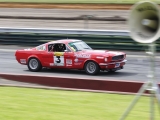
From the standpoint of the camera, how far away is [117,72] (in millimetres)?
16578

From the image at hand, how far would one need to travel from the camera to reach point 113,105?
8609mm

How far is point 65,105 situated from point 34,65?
867cm

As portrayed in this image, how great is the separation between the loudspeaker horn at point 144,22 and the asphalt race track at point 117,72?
8.59m

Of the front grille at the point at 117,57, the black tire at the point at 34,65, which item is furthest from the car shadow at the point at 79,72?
the front grille at the point at 117,57

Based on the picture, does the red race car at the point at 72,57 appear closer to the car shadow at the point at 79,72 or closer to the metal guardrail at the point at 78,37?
the car shadow at the point at 79,72

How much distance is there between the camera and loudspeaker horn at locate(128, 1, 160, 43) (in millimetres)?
6102

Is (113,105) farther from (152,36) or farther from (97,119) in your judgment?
(152,36)

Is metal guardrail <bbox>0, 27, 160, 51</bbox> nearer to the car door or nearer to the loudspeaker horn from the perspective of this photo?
the car door

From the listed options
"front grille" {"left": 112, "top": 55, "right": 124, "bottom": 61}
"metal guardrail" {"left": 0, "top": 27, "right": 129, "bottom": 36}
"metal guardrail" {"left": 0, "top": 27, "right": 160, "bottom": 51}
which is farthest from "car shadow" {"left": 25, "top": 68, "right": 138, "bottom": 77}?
"metal guardrail" {"left": 0, "top": 27, "right": 129, "bottom": 36}

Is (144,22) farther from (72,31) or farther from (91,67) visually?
(72,31)

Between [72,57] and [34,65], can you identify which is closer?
[72,57]

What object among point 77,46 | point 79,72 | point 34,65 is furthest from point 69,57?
point 34,65

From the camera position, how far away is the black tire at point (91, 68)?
1563 centimetres

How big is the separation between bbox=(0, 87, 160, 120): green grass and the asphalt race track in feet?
18.0
